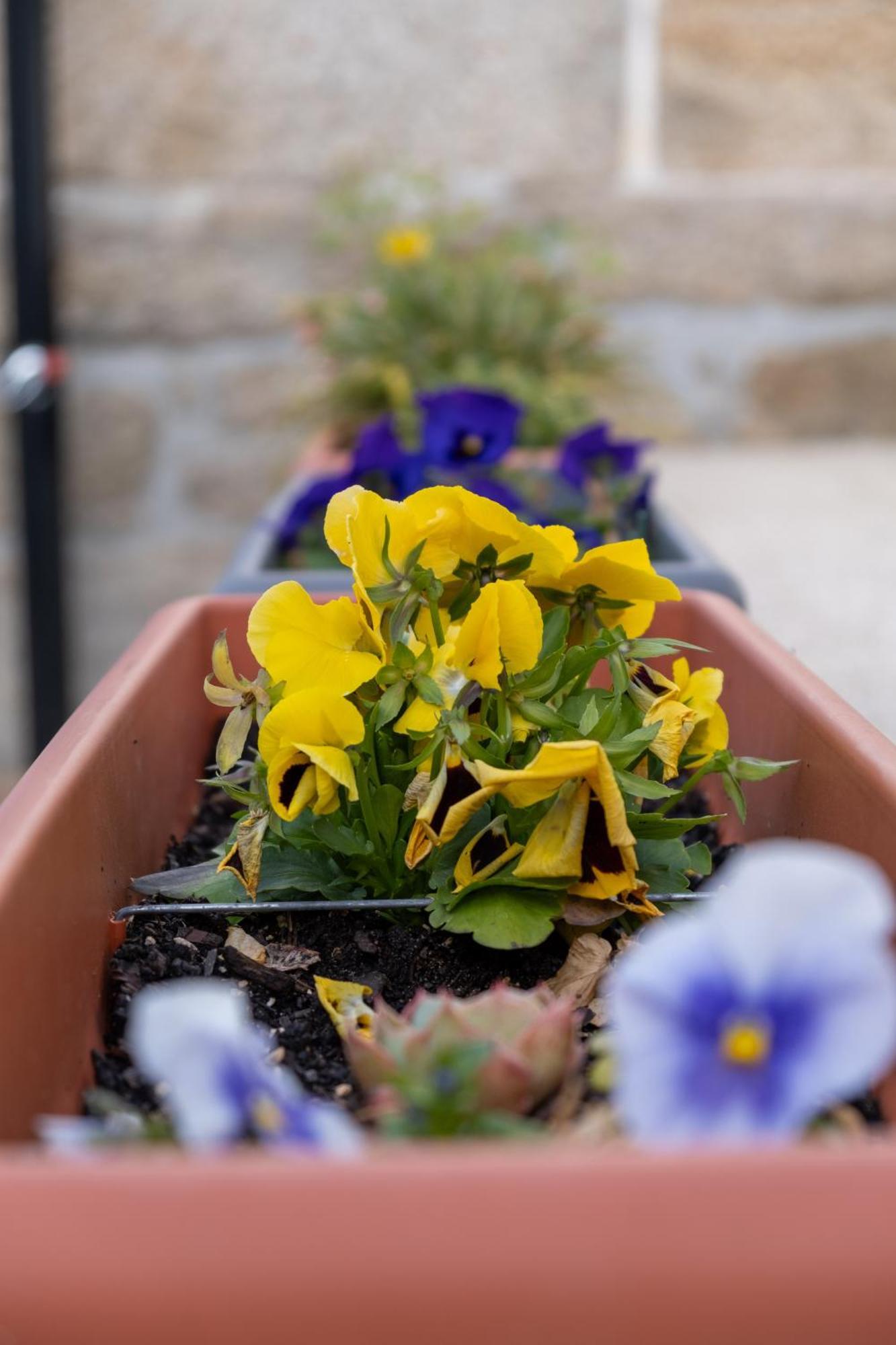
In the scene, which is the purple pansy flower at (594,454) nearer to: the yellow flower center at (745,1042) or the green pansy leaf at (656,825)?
the green pansy leaf at (656,825)

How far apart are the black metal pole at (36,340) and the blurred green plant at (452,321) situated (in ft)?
1.65

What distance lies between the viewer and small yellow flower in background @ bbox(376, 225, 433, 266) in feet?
6.66

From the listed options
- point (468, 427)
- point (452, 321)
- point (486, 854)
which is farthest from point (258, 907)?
point (452, 321)

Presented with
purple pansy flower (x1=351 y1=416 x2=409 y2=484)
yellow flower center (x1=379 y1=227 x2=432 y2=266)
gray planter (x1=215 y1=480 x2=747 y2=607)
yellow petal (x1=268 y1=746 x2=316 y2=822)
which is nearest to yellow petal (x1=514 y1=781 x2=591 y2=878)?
yellow petal (x1=268 y1=746 x2=316 y2=822)

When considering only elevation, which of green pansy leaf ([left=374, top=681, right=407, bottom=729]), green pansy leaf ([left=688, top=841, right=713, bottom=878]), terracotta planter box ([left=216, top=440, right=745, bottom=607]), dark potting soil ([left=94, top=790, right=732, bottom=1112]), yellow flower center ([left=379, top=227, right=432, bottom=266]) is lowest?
dark potting soil ([left=94, top=790, right=732, bottom=1112])

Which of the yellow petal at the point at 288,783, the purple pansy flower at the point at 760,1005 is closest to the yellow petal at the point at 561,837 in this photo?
the yellow petal at the point at 288,783

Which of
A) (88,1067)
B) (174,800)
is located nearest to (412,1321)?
(88,1067)

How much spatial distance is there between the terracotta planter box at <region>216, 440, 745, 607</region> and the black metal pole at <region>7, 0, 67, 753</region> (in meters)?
1.13

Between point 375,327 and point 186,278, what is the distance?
0.61 m

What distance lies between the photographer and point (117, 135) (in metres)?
2.37

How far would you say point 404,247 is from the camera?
2.03 meters

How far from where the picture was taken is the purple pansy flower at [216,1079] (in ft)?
1.11

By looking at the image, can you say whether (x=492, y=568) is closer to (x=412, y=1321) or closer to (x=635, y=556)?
(x=635, y=556)

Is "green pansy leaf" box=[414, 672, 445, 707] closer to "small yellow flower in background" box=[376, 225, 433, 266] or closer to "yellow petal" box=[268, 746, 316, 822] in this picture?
"yellow petal" box=[268, 746, 316, 822]
